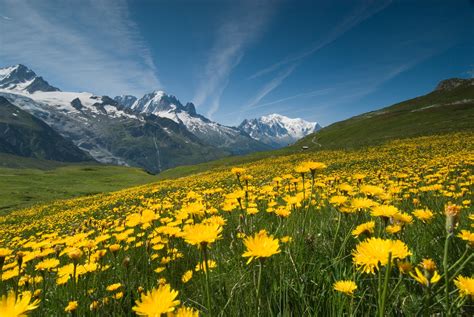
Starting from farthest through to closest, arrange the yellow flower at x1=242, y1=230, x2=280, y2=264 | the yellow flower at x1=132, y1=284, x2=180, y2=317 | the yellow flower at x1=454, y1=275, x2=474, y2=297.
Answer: the yellow flower at x1=242, y1=230, x2=280, y2=264
the yellow flower at x1=454, y1=275, x2=474, y2=297
the yellow flower at x1=132, y1=284, x2=180, y2=317

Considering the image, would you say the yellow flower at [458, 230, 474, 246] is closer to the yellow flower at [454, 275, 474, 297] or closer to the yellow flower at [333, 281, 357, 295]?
the yellow flower at [454, 275, 474, 297]

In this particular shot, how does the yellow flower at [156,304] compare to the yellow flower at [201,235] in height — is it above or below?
below

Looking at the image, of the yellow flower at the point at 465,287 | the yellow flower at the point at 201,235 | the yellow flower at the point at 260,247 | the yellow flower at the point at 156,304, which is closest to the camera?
the yellow flower at the point at 156,304

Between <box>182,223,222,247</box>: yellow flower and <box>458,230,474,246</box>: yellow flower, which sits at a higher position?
<box>182,223,222,247</box>: yellow flower

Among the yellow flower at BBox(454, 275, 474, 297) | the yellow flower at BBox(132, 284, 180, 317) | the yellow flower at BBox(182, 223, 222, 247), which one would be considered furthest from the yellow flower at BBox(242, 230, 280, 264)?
the yellow flower at BBox(454, 275, 474, 297)

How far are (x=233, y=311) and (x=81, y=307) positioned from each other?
4.53 ft

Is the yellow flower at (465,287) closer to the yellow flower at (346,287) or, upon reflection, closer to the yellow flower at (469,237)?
the yellow flower at (469,237)

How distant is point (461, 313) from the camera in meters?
1.71

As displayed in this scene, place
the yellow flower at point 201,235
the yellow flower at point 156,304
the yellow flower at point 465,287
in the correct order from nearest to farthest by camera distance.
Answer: the yellow flower at point 156,304
the yellow flower at point 465,287
the yellow flower at point 201,235

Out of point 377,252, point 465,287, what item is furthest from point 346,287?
point 465,287

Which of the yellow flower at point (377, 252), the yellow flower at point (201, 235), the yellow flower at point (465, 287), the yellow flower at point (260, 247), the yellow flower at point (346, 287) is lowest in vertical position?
the yellow flower at point (346, 287)

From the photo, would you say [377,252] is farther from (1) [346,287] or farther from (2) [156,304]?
(2) [156,304]

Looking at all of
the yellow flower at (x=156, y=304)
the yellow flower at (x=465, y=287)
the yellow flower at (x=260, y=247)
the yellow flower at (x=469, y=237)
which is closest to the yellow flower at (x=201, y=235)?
the yellow flower at (x=260, y=247)

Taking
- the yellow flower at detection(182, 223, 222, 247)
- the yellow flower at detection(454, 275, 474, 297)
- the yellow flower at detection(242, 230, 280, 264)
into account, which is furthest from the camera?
the yellow flower at detection(182, 223, 222, 247)
